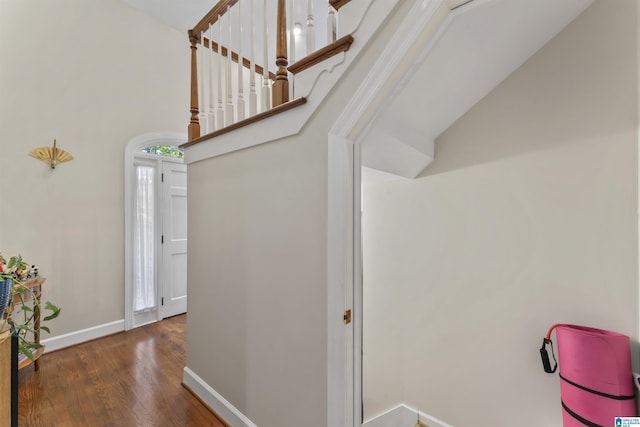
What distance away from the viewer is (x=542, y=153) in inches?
61.1

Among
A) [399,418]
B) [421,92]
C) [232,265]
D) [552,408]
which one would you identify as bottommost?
[399,418]

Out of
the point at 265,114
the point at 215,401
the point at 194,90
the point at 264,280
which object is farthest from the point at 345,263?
the point at 194,90

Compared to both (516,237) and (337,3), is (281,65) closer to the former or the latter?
(337,3)

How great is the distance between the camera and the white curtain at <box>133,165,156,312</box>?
3555 millimetres

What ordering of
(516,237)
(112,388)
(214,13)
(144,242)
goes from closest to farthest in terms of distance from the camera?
1. (516,237)
2. (214,13)
3. (112,388)
4. (144,242)

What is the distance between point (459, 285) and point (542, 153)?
0.85m

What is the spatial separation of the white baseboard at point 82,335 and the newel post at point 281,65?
3138mm

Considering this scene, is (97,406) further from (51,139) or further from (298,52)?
(298,52)

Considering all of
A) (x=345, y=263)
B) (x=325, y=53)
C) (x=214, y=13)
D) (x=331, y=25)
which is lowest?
(x=345, y=263)

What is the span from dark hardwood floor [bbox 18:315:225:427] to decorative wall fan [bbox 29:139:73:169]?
1802 mm

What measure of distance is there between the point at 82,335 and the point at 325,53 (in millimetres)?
3555

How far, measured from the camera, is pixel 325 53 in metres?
1.29

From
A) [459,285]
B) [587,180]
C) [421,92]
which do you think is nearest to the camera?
[421,92]

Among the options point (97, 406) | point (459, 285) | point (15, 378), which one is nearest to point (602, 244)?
point (459, 285)
